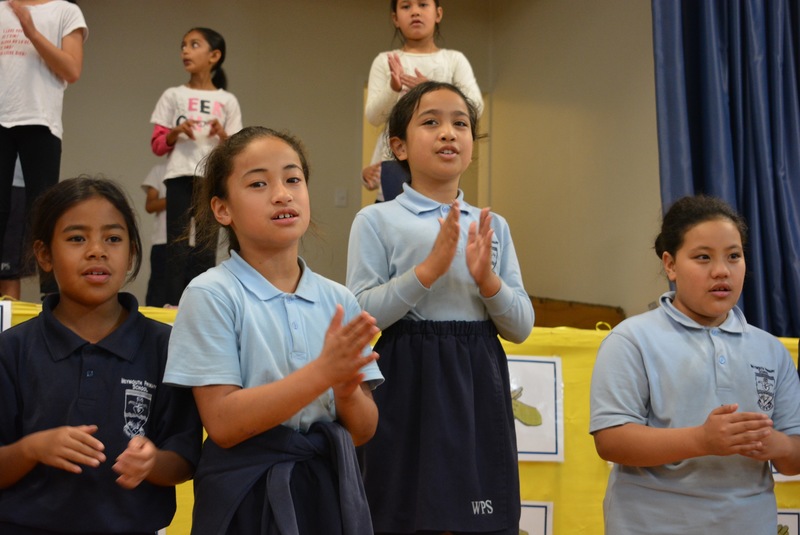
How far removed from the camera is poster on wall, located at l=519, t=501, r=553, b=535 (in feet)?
8.16

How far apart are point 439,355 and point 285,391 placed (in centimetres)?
51

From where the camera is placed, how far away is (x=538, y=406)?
252 cm

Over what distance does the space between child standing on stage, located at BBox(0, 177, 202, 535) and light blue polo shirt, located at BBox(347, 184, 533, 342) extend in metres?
0.42

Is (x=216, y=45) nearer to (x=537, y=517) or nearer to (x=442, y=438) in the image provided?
(x=537, y=517)

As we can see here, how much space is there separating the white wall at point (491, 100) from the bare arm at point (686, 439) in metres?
2.90

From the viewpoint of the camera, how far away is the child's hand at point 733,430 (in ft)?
5.26

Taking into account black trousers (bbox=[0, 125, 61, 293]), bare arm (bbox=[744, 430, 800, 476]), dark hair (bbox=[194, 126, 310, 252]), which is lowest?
bare arm (bbox=[744, 430, 800, 476])

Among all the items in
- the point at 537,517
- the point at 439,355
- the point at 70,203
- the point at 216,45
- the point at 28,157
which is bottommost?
the point at 537,517

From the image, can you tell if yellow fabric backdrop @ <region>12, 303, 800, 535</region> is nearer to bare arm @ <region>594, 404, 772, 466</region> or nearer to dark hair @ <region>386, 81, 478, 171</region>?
bare arm @ <region>594, 404, 772, 466</region>

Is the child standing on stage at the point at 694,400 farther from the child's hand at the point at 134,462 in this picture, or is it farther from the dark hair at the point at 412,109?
the child's hand at the point at 134,462

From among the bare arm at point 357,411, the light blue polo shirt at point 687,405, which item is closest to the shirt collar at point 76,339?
the bare arm at point 357,411

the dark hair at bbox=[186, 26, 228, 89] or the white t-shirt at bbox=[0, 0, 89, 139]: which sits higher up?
the dark hair at bbox=[186, 26, 228, 89]

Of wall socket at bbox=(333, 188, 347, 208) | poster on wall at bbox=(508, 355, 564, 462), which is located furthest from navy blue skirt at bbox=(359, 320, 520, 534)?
wall socket at bbox=(333, 188, 347, 208)

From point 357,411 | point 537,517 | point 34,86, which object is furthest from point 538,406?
point 34,86
